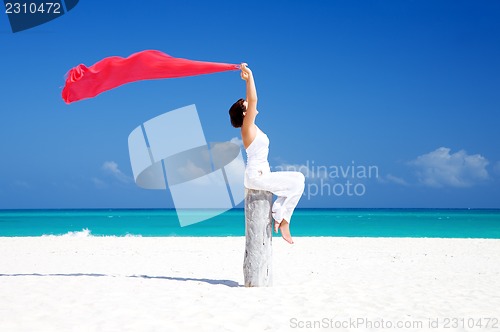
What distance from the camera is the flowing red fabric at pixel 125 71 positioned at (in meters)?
6.67

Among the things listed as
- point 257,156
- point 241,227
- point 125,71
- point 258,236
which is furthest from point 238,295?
point 241,227

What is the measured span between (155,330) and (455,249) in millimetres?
11373

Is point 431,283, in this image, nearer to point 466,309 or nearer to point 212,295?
point 466,309

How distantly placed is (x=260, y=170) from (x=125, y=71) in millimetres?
2276

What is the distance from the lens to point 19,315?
4.91m

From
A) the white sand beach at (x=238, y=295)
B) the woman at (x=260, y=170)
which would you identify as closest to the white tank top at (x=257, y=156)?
the woman at (x=260, y=170)

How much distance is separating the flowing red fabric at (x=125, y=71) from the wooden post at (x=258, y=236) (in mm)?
1670

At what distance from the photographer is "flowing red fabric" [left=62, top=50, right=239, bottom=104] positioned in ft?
21.9

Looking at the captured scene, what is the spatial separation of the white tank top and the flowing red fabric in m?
1.01

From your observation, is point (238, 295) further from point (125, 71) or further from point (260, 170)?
point (125, 71)

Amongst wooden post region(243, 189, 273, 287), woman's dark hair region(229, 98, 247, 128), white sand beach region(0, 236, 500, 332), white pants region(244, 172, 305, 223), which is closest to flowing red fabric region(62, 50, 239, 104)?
woman's dark hair region(229, 98, 247, 128)

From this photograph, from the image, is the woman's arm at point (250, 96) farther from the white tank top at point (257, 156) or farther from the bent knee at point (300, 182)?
the bent knee at point (300, 182)

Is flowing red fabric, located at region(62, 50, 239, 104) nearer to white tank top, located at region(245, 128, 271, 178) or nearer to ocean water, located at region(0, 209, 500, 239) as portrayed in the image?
white tank top, located at region(245, 128, 271, 178)

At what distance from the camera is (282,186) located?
249 inches
